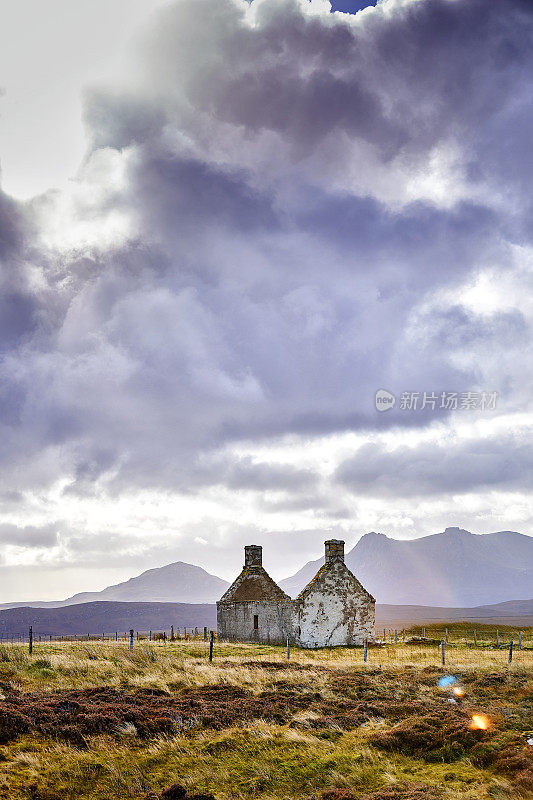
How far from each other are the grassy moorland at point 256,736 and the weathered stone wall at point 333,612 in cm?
2369

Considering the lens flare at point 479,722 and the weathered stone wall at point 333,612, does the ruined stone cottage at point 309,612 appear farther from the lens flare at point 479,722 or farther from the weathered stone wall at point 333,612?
the lens flare at point 479,722

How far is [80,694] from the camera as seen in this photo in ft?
65.6

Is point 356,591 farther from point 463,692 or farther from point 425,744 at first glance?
point 425,744

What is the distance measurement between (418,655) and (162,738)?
2667 centimetres

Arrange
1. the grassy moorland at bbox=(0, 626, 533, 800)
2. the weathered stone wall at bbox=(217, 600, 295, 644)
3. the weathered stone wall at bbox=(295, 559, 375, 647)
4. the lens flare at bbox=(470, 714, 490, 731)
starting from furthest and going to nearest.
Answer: the weathered stone wall at bbox=(217, 600, 295, 644), the weathered stone wall at bbox=(295, 559, 375, 647), the lens flare at bbox=(470, 714, 490, 731), the grassy moorland at bbox=(0, 626, 533, 800)

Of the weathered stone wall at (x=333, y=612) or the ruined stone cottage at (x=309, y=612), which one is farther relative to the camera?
the ruined stone cottage at (x=309, y=612)

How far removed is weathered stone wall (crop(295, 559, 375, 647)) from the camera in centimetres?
4775

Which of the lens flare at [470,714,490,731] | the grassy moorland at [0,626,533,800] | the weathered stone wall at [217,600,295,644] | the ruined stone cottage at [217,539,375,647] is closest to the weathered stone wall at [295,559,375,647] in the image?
the ruined stone cottage at [217,539,375,647]

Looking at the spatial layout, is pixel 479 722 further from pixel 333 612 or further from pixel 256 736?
pixel 333 612

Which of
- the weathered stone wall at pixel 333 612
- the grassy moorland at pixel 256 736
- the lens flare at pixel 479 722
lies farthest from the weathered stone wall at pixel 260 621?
the lens flare at pixel 479 722

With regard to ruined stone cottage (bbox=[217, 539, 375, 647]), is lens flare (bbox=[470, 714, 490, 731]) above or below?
above

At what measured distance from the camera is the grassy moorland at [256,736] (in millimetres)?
12336

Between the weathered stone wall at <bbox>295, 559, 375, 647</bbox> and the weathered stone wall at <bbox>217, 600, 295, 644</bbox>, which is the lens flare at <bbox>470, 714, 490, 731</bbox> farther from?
the weathered stone wall at <bbox>217, 600, 295, 644</bbox>

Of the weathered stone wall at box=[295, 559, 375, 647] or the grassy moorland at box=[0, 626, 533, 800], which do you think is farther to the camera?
the weathered stone wall at box=[295, 559, 375, 647]
